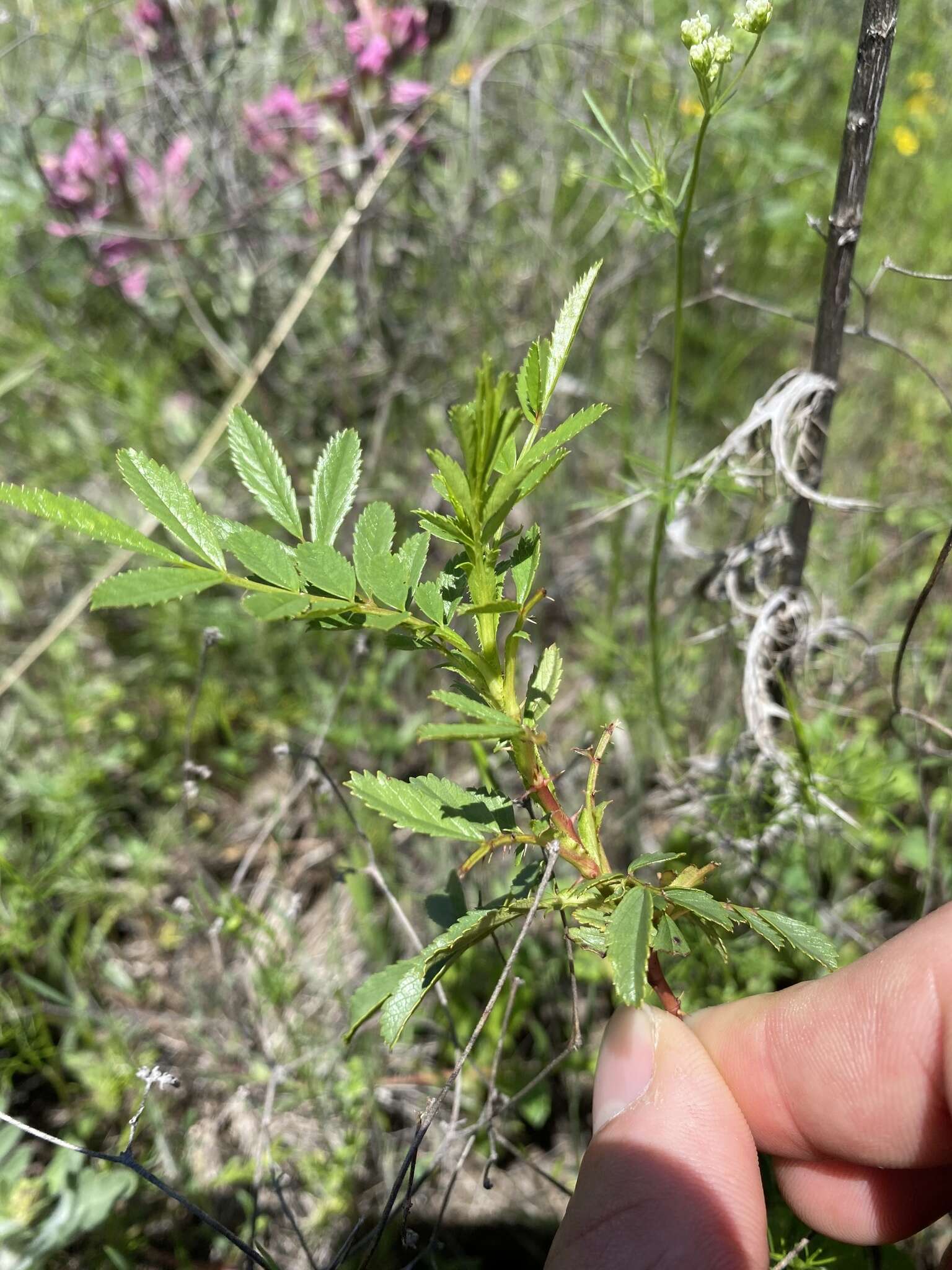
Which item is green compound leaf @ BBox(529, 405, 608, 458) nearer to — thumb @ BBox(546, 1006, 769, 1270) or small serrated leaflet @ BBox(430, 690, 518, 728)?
small serrated leaflet @ BBox(430, 690, 518, 728)

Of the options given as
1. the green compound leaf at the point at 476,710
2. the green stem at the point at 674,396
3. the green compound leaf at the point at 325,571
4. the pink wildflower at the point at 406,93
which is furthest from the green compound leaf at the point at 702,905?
the pink wildflower at the point at 406,93

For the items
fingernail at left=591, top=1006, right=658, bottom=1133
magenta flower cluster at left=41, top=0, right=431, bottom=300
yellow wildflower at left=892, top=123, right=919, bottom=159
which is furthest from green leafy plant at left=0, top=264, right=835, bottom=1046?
yellow wildflower at left=892, top=123, right=919, bottom=159

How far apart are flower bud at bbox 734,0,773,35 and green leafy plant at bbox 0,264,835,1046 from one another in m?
0.42

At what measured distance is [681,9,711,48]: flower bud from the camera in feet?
3.53

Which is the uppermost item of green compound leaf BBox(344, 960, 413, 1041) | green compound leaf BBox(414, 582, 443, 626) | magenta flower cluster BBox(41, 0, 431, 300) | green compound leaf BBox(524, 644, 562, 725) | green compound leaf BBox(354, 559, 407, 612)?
magenta flower cluster BBox(41, 0, 431, 300)

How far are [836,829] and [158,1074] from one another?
4.81 feet

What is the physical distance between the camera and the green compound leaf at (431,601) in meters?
0.92

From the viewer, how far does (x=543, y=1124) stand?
1963 mm

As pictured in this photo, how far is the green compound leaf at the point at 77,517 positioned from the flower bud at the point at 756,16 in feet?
3.05

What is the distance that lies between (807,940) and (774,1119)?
0.61 m

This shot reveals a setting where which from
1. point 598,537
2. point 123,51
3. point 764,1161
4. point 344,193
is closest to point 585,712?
point 598,537

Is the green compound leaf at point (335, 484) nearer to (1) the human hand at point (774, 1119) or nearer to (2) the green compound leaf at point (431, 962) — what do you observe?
(2) the green compound leaf at point (431, 962)

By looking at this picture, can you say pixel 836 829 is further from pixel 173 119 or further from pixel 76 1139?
pixel 173 119

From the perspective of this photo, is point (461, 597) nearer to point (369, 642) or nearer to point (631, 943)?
point (631, 943)
